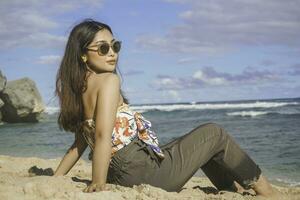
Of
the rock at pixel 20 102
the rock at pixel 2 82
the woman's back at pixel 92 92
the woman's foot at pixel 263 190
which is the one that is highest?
the woman's back at pixel 92 92

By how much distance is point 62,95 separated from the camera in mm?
3334

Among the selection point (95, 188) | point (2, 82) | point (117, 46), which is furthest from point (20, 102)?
point (95, 188)

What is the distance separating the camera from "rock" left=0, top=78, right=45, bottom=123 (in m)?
26.8

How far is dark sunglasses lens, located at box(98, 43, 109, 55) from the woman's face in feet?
0.09

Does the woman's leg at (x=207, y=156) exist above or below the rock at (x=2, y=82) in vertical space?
above

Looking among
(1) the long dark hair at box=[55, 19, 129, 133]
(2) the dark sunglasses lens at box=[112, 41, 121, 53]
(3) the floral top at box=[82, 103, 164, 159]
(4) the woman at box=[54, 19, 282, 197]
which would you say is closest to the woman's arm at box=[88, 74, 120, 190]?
(4) the woman at box=[54, 19, 282, 197]

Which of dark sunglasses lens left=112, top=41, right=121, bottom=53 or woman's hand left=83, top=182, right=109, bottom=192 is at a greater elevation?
dark sunglasses lens left=112, top=41, right=121, bottom=53

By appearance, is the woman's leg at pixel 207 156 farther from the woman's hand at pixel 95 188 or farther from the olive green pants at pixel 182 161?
the woman's hand at pixel 95 188


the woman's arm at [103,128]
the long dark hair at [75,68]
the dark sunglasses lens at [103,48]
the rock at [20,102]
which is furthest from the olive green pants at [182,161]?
the rock at [20,102]

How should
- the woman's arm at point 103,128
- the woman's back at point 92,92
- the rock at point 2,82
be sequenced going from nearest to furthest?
the woman's arm at point 103,128, the woman's back at point 92,92, the rock at point 2,82

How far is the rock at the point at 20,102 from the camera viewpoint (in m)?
26.8

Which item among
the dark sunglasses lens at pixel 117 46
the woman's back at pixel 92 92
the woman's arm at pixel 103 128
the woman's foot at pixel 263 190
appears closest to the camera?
the woman's arm at pixel 103 128

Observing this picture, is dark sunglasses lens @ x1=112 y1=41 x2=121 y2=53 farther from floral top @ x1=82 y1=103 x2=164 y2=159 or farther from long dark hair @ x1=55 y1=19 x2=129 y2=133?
floral top @ x1=82 y1=103 x2=164 y2=159

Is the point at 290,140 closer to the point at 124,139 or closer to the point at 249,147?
the point at 249,147
